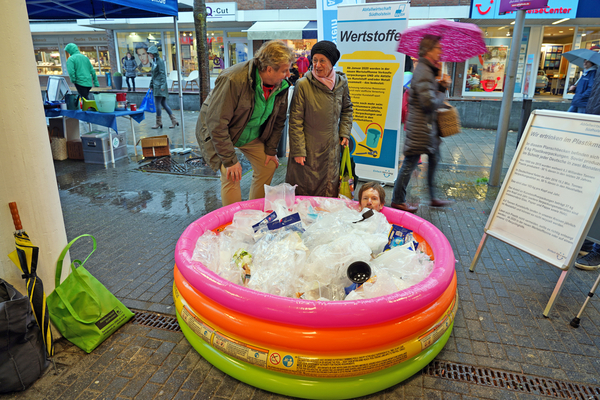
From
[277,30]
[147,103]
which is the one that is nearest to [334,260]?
[147,103]

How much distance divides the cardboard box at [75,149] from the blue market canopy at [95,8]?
2.38 metres

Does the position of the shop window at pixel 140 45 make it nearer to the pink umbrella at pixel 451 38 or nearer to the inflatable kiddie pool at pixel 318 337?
the pink umbrella at pixel 451 38

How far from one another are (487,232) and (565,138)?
95cm

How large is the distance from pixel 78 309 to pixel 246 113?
191cm

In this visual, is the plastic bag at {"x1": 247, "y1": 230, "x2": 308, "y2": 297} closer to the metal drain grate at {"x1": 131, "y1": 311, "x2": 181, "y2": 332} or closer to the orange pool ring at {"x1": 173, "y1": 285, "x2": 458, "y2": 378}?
the orange pool ring at {"x1": 173, "y1": 285, "x2": 458, "y2": 378}

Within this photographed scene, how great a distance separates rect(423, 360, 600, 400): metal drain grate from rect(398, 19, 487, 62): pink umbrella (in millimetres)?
3244

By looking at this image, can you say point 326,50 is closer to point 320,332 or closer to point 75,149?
point 320,332

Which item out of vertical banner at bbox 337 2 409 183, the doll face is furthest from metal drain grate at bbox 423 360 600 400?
vertical banner at bbox 337 2 409 183

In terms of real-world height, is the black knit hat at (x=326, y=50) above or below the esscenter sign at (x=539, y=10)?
below

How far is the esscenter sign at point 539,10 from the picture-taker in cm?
1379

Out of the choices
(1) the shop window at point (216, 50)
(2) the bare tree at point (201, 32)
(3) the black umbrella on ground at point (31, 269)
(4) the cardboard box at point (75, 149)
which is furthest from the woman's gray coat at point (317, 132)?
(1) the shop window at point (216, 50)

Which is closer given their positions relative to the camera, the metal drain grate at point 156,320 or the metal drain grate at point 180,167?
the metal drain grate at point 156,320

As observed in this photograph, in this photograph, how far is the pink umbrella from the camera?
4109 millimetres

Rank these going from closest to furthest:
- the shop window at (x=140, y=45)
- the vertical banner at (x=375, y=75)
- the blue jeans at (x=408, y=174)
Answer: the blue jeans at (x=408, y=174)
the vertical banner at (x=375, y=75)
the shop window at (x=140, y=45)
